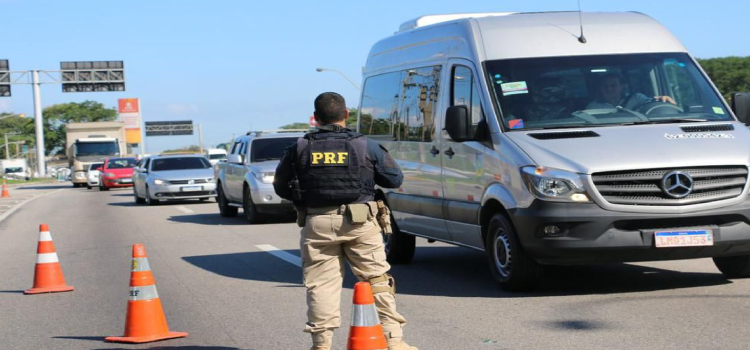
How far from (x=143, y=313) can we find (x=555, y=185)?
3215 millimetres

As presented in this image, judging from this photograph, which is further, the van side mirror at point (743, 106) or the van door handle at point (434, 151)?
the van door handle at point (434, 151)

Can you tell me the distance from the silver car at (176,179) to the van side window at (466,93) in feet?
60.2

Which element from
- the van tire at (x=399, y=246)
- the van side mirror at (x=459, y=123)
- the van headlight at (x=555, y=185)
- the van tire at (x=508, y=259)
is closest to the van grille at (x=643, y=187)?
the van headlight at (x=555, y=185)

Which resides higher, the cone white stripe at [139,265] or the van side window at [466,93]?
the van side window at [466,93]

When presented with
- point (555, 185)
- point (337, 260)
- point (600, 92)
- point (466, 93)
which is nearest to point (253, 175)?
point (466, 93)

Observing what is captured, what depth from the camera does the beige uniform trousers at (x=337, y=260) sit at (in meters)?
6.10

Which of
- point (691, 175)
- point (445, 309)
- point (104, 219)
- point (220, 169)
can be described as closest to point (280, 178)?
point (445, 309)

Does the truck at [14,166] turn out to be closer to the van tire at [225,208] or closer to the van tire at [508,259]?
the van tire at [225,208]

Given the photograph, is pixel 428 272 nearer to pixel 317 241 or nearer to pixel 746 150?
pixel 746 150

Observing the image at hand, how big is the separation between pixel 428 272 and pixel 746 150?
12.0 ft

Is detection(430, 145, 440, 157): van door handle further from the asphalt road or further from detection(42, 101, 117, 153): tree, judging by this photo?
detection(42, 101, 117, 153): tree

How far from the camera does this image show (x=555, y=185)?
849 centimetres

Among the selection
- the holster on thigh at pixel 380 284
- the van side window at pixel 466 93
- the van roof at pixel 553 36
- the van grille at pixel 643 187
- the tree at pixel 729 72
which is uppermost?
the tree at pixel 729 72

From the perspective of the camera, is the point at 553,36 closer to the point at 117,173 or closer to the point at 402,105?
the point at 402,105
